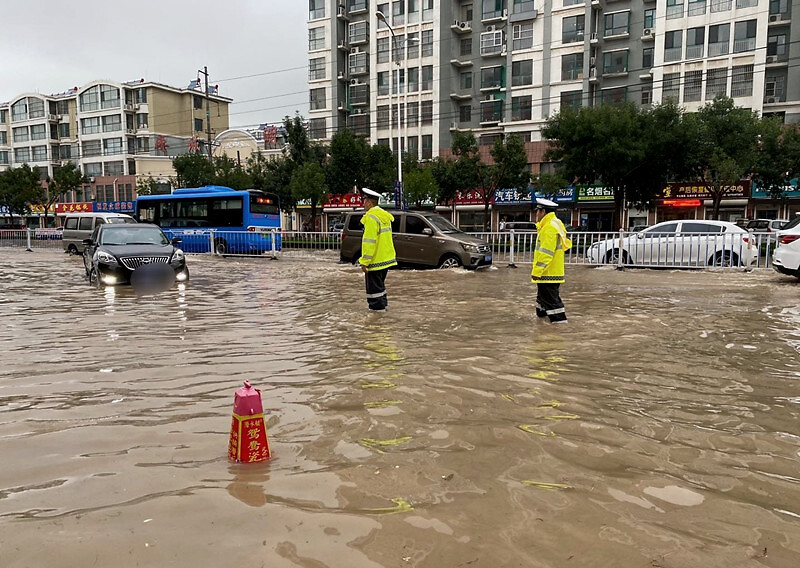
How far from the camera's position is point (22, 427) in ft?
13.0

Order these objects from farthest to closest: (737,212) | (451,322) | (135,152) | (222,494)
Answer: (135,152), (737,212), (451,322), (222,494)

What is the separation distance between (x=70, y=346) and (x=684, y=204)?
3880cm

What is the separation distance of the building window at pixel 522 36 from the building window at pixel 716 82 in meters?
13.4

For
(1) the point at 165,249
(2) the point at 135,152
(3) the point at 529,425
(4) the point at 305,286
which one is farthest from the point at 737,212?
(2) the point at 135,152

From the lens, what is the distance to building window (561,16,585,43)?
43.1 metres

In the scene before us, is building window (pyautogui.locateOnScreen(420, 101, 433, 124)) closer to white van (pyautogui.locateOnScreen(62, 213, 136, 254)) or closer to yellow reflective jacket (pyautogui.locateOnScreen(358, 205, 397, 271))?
white van (pyautogui.locateOnScreen(62, 213, 136, 254))

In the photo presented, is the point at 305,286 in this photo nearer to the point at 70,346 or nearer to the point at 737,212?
the point at 70,346

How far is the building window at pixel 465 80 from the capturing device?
48656 millimetres

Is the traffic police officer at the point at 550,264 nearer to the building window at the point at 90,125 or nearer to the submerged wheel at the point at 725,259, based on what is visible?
the submerged wheel at the point at 725,259

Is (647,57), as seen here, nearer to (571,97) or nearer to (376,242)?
(571,97)

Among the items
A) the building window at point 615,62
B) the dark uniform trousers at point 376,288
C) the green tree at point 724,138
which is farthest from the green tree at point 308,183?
the dark uniform trousers at point 376,288

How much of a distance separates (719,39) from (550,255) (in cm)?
3917

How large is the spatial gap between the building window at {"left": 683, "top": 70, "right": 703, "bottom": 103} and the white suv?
98.7 feet

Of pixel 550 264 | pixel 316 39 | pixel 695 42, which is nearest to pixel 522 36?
pixel 695 42
